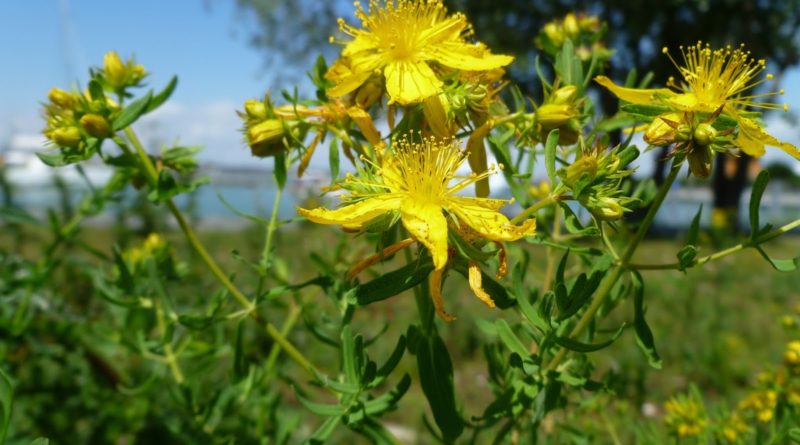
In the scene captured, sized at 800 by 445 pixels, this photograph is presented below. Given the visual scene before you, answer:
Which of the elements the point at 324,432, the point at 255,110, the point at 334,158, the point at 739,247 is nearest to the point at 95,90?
the point at 255,110

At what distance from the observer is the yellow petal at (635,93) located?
34.0 inches

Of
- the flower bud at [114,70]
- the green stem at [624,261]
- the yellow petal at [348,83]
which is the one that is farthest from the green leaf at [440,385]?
the flower bud at [114,70]

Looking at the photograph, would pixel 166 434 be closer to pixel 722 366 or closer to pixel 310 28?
pixel 722 366

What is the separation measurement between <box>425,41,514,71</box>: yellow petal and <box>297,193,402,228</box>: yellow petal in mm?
220

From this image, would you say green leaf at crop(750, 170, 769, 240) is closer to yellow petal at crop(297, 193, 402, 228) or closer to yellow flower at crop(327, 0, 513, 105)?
yellow flower at crop(327, 0, 513, 105)

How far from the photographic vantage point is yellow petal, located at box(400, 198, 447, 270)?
2.40 ft

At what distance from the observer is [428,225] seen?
77 centimetres

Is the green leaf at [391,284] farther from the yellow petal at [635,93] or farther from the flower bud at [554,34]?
the flower bud at [554,34]

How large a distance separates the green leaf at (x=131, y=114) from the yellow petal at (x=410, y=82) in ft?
1.24

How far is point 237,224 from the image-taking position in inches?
478

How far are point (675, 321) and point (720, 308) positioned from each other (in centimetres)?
46

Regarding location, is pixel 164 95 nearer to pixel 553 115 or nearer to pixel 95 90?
pixel 95 90

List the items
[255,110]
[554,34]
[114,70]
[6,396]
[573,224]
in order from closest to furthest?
[6,396]
[573,224]
[255,110]
[114,70]
[554,34]

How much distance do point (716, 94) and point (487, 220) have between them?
0.37 meters
